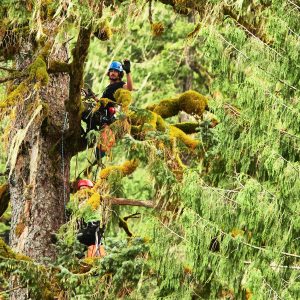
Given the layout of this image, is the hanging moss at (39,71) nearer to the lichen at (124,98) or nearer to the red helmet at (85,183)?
the lichen at (124,98)

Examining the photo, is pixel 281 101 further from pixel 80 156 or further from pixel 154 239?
pixel 80 156

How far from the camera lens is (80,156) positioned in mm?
20734

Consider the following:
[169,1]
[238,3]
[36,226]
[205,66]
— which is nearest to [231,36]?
[238,3]

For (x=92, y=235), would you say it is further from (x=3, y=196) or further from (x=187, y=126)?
(x=187, y=126)

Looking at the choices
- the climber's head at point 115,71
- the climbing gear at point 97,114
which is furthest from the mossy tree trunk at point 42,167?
the climber's head at point 115,71

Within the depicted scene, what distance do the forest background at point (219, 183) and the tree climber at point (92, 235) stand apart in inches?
27.9

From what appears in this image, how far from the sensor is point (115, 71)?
33.1ft

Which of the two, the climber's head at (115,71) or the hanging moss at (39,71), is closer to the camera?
the hanging moss at (39,71)

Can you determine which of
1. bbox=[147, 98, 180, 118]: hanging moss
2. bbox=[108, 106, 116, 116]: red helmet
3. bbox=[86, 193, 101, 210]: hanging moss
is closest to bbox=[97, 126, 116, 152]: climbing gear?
bbox=[86, 193, 101, 210]: hanging moss

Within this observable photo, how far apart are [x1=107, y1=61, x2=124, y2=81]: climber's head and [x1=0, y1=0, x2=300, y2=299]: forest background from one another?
1265 millimetres

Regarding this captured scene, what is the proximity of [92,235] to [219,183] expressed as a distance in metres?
1.92

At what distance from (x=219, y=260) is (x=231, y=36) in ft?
6.90

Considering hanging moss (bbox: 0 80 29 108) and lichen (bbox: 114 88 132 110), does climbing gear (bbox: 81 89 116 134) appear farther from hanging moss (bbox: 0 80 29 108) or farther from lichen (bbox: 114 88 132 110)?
hanging moss (bbox: 0 80 29 108)

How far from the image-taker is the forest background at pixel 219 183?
7.67 meters
